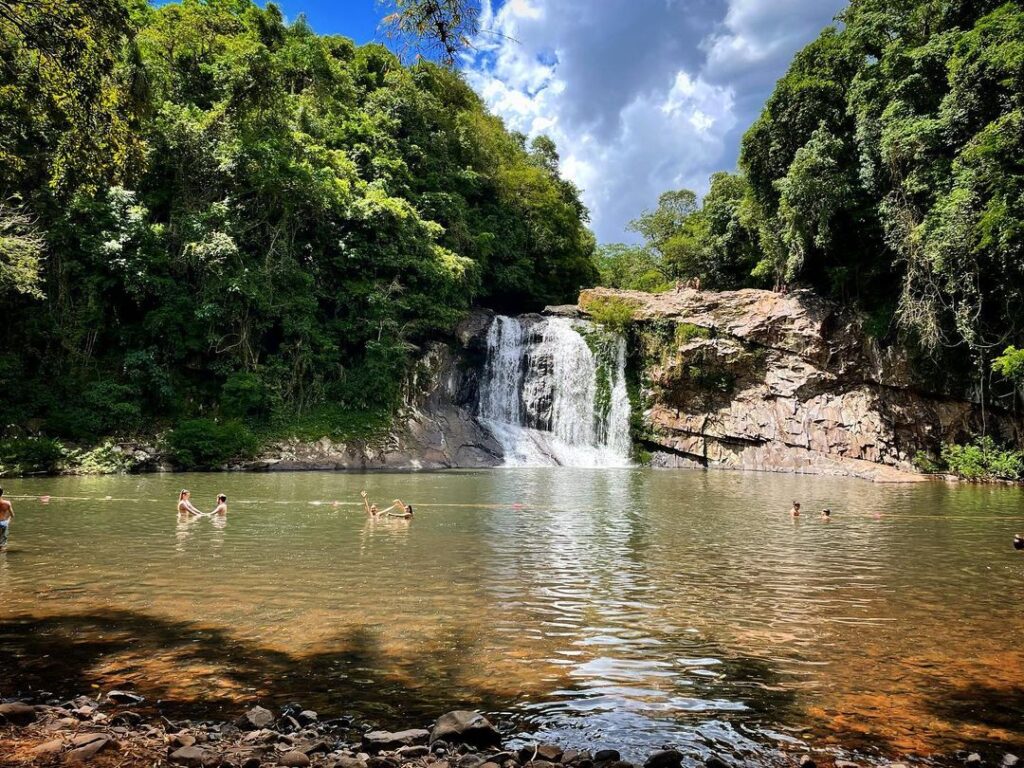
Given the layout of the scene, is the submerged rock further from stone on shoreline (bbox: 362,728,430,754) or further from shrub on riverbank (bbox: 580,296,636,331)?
shrub on riverbank (bbox: 580,296,636,331)

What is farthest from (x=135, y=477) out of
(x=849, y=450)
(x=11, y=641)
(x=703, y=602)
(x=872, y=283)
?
(x=872, y=283)

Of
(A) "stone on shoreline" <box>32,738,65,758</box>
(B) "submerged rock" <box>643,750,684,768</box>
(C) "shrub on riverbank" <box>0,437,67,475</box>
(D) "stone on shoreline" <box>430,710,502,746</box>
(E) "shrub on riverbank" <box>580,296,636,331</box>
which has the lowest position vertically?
(B) "submerged rock" <box>643,750,684,768</box>

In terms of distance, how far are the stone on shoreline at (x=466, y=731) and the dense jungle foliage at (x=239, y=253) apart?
17460 mm

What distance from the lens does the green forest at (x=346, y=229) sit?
23.6 metres

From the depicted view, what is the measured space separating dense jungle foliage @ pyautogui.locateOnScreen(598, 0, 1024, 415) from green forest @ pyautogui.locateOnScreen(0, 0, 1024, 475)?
3.7 inches

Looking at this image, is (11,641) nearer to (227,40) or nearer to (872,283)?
(227,40)

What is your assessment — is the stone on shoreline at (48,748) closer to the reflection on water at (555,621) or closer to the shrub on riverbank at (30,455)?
the reflection on water at (555,621)

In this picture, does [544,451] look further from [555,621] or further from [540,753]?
[540,753]

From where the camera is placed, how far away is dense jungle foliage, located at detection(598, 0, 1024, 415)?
22.1 m

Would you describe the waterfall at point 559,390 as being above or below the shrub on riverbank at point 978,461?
above

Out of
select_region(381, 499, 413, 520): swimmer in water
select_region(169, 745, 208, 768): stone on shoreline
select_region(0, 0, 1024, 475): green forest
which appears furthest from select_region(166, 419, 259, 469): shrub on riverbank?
select_region(169, 745, 208, 768): stone on shoreline

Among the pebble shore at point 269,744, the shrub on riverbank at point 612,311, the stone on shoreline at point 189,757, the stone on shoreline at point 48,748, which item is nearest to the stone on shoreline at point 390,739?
the pebble shore at point 269,744

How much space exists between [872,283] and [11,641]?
34459 millimetres

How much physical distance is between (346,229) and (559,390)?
43.0 feet
